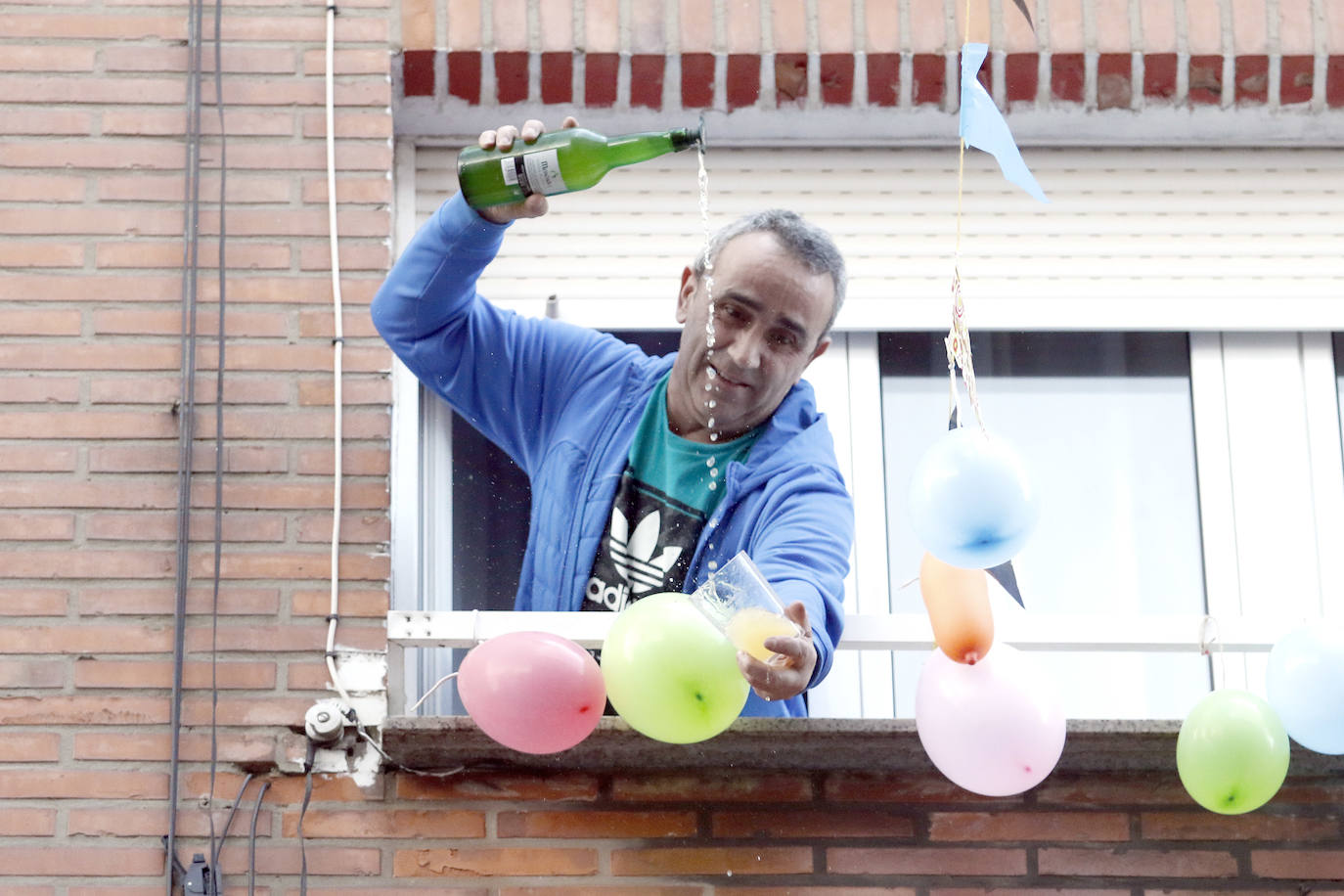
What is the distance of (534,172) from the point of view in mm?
3363

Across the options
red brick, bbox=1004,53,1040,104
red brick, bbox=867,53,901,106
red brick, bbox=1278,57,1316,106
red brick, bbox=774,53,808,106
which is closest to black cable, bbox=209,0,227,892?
red brick, bbox=774,53,808,106

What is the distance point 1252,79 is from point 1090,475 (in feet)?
3.62

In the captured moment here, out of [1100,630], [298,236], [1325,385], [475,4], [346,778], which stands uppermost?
[475,4]

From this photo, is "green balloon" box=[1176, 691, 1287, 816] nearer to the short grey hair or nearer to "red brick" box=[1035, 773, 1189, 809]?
"red brick" box=[1035, 773, 1189, 809]

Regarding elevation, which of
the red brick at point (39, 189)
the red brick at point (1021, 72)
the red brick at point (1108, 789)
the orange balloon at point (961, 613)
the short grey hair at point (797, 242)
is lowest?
the red brick at point (1108, 789)

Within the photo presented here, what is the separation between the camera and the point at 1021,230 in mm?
4523

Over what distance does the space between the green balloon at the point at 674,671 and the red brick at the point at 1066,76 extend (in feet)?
6.82

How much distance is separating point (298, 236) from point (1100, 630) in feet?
6.73

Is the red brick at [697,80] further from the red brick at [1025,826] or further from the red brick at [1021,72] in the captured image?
the red brick at [1025,826]

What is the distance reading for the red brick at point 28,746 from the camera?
12.3 feet

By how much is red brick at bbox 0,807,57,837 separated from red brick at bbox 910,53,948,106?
269 cm

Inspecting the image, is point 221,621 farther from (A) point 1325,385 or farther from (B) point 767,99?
(A) point 1325,385

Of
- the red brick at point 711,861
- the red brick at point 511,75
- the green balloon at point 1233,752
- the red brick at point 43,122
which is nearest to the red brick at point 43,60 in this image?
the red brick at point 43,122

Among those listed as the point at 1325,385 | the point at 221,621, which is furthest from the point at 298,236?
the point at 1325,385
